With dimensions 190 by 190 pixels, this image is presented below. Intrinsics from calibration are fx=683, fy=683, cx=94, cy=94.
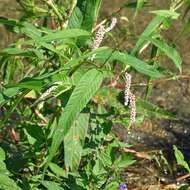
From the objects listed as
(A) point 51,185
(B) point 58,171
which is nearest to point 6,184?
(A) point 51,185

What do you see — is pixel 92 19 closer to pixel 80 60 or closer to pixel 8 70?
pixel 80 60

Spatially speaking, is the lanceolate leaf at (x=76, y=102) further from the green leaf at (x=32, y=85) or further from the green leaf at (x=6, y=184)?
the green leaf at (x=6, y=184)

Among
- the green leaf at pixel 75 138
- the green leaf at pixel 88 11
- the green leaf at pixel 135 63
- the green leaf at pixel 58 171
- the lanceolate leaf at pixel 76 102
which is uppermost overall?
the green leaf at pixel 88 11

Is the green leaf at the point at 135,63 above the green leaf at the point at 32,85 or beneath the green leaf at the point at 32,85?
above

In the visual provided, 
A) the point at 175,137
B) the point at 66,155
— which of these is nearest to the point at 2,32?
the point at 175,137

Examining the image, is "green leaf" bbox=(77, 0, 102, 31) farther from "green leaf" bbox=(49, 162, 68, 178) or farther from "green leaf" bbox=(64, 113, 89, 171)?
"green leaf" bbox=(49, 162, 68, 178)

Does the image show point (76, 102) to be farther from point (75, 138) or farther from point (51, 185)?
point (51, 185)

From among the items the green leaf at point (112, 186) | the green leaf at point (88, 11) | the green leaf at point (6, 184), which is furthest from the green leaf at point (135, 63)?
the green leaf at point (112, 186)

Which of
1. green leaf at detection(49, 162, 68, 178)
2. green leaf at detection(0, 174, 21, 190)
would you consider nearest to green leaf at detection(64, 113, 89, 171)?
green leaf at detection(0, 174, 21, 190)
